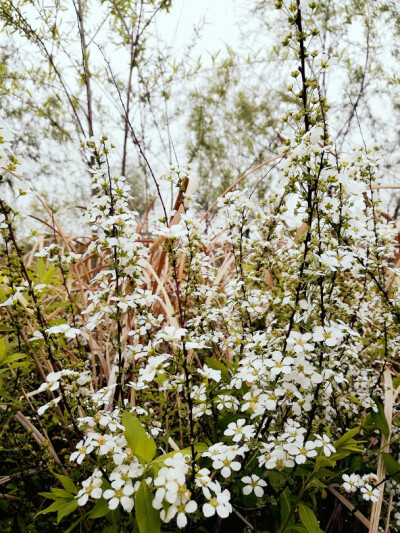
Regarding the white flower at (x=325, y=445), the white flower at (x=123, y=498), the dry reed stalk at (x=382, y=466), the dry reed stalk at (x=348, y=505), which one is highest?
the white flower at (x=123, y=498)

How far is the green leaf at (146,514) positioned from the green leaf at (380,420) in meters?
1.01

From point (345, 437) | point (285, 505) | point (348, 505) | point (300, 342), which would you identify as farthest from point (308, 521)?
point (300, 342)

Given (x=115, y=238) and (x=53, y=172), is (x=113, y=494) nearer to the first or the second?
(x=115, y=238)

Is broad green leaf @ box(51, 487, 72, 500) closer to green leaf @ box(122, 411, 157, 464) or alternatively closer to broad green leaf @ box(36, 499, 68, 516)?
broad green leaf @ box(36, 499, 68, 516)

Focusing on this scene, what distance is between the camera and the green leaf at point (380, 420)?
57.7 inches

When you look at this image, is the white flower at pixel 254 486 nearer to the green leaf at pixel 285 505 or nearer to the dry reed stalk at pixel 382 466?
the green leaf at pixel 285 505

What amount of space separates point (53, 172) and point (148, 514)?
27.6 ft

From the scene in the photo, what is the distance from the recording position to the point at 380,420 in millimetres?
1500

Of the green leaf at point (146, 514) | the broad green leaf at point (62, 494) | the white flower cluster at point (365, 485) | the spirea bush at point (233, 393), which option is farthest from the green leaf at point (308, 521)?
the broad green leaf at point (62, 494)

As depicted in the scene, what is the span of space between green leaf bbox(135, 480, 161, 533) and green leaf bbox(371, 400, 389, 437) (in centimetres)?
101

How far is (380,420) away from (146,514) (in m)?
1.06

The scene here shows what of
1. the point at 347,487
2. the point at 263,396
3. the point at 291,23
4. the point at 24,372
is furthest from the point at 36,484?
the point at 291,23

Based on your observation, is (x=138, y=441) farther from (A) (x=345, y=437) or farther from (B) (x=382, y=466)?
(B) (x=382, y=466)

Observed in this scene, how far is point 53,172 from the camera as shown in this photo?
822 cm
